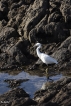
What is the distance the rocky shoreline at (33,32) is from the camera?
55.4 ft

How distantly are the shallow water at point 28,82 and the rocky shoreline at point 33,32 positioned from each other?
863mm

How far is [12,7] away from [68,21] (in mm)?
3748

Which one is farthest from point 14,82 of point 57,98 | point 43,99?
point 57,98

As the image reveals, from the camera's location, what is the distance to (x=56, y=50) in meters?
17.1

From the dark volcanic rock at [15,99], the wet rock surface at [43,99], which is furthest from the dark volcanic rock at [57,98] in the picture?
the dark volcanic rock at [15,99]

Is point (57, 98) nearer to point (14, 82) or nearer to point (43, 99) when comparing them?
point (43, 99)

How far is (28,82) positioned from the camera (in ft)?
47.1

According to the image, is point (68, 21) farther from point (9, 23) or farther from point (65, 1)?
point (9, 23)

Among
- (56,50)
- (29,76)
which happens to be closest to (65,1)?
(56,50)

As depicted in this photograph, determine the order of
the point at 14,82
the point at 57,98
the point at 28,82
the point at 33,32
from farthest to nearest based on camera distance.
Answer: the point at 33,32, the point at 28,82, the point at 14,82, the point at 57,98

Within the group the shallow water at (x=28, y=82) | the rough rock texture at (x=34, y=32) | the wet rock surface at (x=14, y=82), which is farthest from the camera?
the rough rock texture at (x=34, y=32)

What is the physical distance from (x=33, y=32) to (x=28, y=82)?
13.7ft

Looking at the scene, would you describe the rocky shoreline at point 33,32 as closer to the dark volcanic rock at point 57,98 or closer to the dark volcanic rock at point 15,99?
the dark volcanic rock at point 15,99

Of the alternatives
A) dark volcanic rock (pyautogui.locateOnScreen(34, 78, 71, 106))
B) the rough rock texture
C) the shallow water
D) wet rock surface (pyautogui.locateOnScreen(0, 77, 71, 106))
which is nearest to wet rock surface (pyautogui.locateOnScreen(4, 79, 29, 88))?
the shallow water
